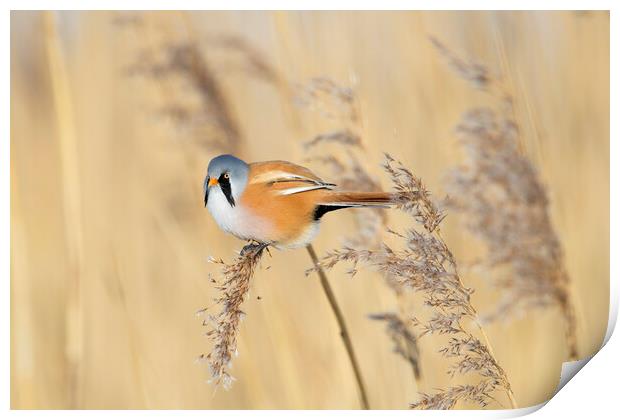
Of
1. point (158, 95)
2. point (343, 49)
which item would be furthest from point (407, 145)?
point (158, 95)

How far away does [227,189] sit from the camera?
133 centimetres

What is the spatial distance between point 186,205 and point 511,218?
0.76m

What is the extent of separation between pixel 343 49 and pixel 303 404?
87 cm

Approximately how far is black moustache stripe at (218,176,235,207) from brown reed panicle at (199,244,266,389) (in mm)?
215

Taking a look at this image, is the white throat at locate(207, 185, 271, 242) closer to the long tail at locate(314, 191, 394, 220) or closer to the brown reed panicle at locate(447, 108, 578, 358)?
A: the long tail at locate(314, 191, 394, 220)

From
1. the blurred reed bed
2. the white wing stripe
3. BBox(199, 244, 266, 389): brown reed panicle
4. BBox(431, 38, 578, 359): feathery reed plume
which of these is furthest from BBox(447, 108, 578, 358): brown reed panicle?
BBox(199, 244, 266, 389): brown reed panicle

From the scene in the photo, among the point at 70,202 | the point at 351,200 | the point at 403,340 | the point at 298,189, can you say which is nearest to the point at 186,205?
the point at 70,202

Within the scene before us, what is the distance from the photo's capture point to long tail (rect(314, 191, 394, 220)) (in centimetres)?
123

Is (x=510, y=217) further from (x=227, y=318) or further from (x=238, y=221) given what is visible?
(x=227, y=318)

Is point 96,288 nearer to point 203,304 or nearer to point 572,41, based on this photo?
point 203,304

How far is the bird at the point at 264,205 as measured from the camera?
1.32m

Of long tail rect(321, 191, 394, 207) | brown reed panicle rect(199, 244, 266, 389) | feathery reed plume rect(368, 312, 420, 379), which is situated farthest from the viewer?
feathery reed plume rect(368, 312, 420, 379)

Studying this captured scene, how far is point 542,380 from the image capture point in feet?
5.17

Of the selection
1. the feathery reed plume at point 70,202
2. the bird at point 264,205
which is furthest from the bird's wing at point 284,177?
the feathery reed plume at point 70,202
